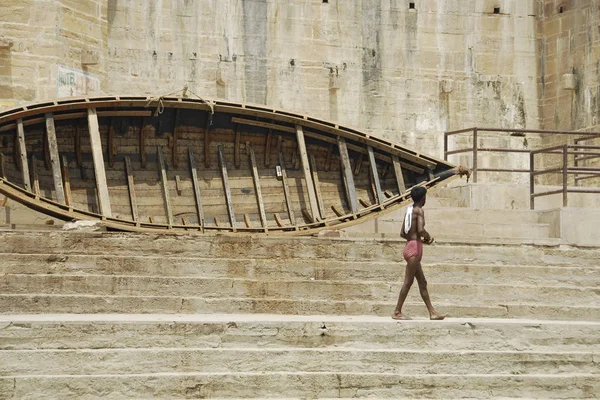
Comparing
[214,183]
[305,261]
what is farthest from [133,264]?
[214,183]

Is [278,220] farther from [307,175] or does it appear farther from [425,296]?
[425,296]

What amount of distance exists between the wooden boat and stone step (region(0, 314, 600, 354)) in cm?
643

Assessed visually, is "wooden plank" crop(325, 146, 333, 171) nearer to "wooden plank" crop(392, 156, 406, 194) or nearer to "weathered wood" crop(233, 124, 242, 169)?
"wooden plank" crop(392, 156, 406, 194)

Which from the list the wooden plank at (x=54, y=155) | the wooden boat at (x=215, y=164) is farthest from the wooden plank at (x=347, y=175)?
the wooden plank at (x=54, y=155)

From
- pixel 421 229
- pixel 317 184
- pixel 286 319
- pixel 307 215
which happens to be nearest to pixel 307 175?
pixel 317 184

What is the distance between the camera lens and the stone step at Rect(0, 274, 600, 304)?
40.1 ft

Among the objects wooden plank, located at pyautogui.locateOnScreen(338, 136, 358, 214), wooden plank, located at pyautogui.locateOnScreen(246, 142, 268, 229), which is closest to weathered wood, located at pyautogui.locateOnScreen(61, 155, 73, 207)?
wooden plank, located at pyautogui.locateOnScreen(246, 142, 268, 229)

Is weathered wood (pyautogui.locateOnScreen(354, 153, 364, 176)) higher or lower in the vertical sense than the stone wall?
lower

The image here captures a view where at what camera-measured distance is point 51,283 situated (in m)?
12.2

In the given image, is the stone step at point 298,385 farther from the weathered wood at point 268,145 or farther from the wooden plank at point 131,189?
the weathered wood at point 268,145

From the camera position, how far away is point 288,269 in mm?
13094

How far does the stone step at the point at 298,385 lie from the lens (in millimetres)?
9664

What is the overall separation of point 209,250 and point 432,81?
12.3m

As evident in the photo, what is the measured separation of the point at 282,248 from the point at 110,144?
5888mm
